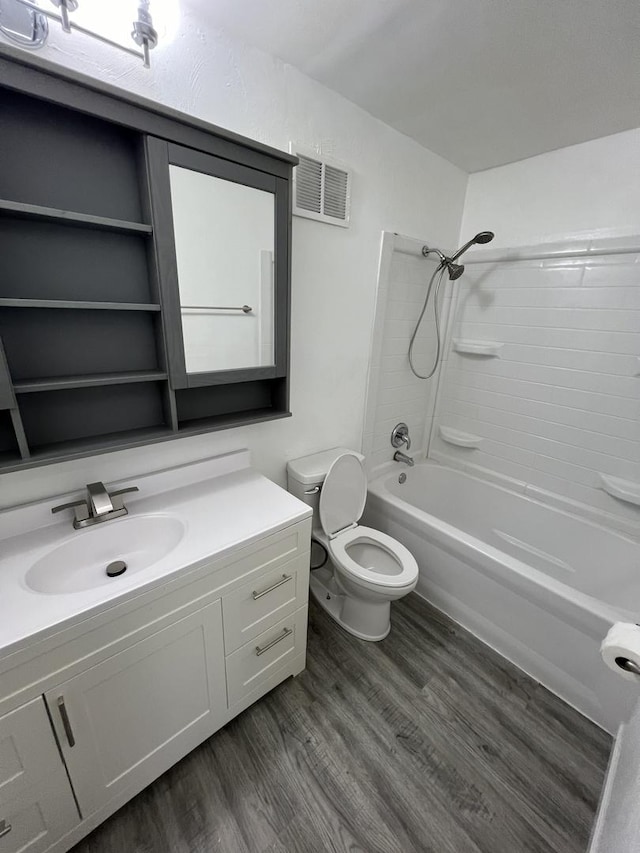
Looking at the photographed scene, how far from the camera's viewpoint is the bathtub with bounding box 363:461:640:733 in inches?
52.8

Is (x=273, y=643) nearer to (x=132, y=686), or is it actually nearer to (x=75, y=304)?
(x=132, y=686)

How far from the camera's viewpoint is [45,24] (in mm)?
861

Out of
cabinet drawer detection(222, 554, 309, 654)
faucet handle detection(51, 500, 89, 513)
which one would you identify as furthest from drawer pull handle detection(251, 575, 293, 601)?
faucet handle detection(51, 500, 89, 513)

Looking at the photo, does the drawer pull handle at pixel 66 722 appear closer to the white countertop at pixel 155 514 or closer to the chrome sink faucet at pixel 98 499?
the white countertop at pixel 155 514

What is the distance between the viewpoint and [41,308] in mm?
978

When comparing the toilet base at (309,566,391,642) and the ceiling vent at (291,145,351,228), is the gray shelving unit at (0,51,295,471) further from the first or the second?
the toilet base at (309,566,391,642)

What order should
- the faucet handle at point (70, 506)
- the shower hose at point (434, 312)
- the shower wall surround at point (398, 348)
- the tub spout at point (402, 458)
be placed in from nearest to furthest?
the faucet handle at point (70, 506) → the shower wall surround at point (398, 348) → the shower hose at point (434, 312) → the tub spout at point (402, 458)

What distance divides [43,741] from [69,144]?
60.7 inches

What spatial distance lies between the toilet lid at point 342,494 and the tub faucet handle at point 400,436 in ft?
1.95

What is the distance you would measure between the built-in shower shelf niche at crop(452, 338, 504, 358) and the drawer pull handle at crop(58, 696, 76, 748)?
8.14 feet

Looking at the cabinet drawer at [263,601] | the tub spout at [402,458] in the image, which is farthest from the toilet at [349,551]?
the tub spout at [402,458]

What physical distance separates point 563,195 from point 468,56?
981mm

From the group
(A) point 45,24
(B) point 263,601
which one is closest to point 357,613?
(B) point 263,601

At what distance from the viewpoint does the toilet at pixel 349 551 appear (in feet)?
4.99
